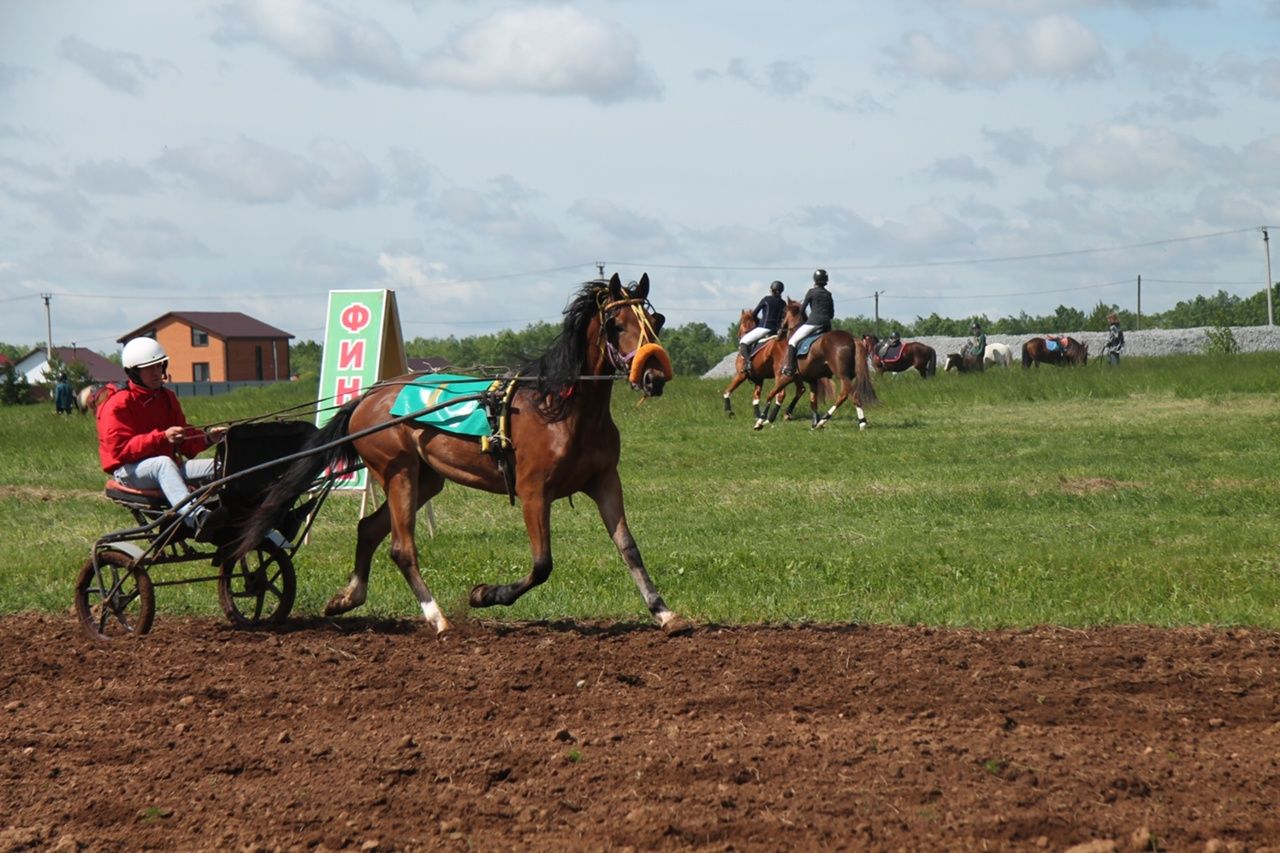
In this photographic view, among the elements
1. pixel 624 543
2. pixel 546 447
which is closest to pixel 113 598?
pixel 546 447

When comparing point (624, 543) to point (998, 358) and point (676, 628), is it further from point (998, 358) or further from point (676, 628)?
point (998, 358)

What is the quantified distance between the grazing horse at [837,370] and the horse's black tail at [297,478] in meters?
15.1

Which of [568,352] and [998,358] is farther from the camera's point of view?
[998,358]

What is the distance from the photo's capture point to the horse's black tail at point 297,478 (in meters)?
9.81

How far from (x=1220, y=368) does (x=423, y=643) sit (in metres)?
26.7

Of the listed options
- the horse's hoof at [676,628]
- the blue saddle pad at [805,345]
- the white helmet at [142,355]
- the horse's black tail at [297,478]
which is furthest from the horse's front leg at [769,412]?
the white helmet at [142,355]

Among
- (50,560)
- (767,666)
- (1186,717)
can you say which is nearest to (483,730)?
(767,666)

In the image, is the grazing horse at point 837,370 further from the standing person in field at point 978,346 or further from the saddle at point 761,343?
the standing person in field at point 978,346

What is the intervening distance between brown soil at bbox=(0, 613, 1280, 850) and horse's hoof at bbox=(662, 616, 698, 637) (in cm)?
20

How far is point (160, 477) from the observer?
9.75m

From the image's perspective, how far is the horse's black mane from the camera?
9.27 m

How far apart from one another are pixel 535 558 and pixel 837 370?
1634 centimetres

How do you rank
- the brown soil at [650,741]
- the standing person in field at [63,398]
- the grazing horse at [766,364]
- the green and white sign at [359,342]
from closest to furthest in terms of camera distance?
the brown soil at [650,741] → the green and white sign at [359,342] → the grazing horse at [766,364] → the standing person in field at [63,398]

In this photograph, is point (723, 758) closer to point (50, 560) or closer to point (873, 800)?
point (873, 800)
